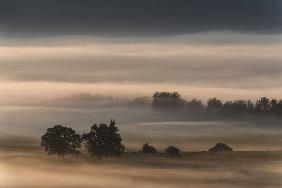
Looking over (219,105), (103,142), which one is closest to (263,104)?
(219,105)

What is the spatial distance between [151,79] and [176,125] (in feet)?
0.71

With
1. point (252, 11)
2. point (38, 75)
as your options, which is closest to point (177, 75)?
point (252, 11)

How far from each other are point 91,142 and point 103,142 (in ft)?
Answer: 0.16

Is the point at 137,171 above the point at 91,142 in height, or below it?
below

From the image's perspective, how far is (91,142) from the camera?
225cm

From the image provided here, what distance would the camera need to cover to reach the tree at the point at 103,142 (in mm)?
2244

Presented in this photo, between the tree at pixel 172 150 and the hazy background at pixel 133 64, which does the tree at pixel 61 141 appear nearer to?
the hazy background at pixel 133 64

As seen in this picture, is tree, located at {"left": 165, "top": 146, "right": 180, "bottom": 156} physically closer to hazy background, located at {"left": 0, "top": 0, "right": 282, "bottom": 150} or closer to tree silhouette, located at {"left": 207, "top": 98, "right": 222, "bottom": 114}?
hazy background, located at {"left": 0, "top": 0, "right": 282, "bottom": 150}

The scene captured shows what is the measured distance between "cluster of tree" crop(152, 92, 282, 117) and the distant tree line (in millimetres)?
181

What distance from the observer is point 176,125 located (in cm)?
229

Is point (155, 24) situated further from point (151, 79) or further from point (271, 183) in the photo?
point (271, 183)

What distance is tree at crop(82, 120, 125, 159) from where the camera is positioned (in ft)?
7.36

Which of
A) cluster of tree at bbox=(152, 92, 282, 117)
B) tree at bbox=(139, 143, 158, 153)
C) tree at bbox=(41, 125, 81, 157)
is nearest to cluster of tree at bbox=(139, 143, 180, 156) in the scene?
tree at bbox=(139, 143, 158, 153)

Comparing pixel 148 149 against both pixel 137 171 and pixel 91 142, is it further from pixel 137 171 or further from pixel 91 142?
pixel 91 142
